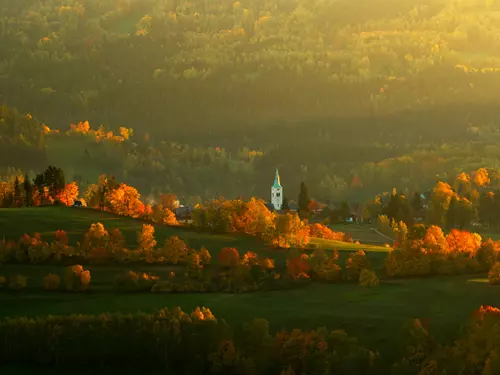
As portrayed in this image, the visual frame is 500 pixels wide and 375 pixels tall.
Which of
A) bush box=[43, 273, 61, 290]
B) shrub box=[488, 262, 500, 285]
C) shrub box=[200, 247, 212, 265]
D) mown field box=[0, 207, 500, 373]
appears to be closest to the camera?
mown field box=[0, 207, 500, 373]

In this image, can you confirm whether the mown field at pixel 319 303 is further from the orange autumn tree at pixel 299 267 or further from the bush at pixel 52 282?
the orange autumn tree at pixel 299 267

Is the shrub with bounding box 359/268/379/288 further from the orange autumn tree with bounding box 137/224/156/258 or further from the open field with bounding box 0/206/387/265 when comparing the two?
the orange autumn tree with bounding box 137/224/156/258

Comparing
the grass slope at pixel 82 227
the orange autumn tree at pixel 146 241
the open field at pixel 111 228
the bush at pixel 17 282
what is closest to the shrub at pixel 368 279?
the open field at pixel 111 228

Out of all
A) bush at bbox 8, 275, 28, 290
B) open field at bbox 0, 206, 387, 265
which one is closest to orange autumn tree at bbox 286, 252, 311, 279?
open field at bbox 0, 206, 387, 265

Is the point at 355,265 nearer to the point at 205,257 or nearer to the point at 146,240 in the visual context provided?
the point at 205,257

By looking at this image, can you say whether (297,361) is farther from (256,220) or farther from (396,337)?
(256,220)
